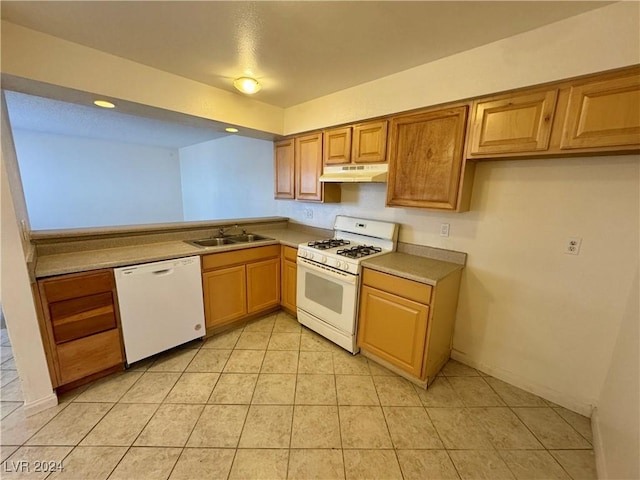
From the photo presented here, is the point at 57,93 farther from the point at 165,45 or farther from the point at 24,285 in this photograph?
the point at 24,285

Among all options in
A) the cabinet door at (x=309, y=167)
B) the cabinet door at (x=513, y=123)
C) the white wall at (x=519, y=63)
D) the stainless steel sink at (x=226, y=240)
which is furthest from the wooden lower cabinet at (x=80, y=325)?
the cabinet door at (x=513, y=123)

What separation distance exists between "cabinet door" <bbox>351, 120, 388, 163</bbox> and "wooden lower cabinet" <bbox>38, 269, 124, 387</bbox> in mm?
2265

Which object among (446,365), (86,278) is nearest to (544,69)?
(446,365)

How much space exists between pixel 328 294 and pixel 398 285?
0.71 meters

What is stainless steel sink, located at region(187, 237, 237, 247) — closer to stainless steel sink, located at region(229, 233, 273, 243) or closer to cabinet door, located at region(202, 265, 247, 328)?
stainless steel sink, located at region(229, 233, 273, 243)

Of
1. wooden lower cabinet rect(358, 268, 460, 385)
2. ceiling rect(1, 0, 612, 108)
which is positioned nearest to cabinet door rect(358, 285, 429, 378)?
wooden lower cabinet rect(358, 268, 460, 385)

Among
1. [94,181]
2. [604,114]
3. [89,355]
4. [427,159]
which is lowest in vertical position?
[89,355]

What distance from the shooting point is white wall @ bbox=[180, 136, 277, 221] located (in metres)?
4.07

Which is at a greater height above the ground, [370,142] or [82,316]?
[370,142]

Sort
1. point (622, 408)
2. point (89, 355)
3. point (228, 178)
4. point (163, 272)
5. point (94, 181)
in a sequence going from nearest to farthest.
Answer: point (622, 408) → point (89, 355) → point (163, 272) → point (228, 178) → point (94, 181)

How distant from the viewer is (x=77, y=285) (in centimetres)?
178

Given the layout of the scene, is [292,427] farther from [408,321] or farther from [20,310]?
[20,310]

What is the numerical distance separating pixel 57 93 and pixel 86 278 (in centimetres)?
135

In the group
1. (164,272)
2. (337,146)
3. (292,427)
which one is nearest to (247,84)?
(337,146)
